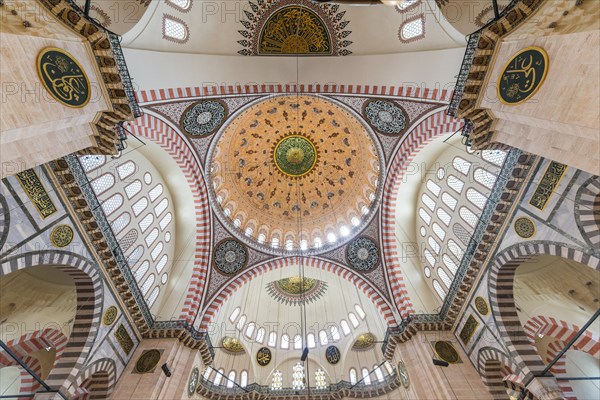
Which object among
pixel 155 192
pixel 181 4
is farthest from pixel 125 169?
pixel 181 4

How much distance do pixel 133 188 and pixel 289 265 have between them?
7074mm

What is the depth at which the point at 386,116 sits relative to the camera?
32.6 feet

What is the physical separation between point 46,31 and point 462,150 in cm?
1018

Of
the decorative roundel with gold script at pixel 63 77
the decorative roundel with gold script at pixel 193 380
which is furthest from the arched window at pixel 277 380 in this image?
the decorative roundel with gold script at pixel 63 77

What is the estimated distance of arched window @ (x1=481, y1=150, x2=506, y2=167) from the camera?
24.1ft

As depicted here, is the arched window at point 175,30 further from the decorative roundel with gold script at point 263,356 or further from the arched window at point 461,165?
the decorative roundel with gold script at point 263,356

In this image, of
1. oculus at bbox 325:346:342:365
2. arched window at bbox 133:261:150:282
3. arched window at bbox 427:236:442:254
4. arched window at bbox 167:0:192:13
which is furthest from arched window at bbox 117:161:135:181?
oculus at bbox 325:346:342:365

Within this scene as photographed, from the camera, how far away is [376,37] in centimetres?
732

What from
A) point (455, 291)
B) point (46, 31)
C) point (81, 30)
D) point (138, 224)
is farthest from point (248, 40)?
point (455, 291)

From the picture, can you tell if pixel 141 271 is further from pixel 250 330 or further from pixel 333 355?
pixel 333 355

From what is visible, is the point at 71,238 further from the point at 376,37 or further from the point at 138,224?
the point at 376,37

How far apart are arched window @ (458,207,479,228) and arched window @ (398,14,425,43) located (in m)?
5.08

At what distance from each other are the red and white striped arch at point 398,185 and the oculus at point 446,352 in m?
1.38

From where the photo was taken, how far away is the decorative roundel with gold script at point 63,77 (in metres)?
4.20
